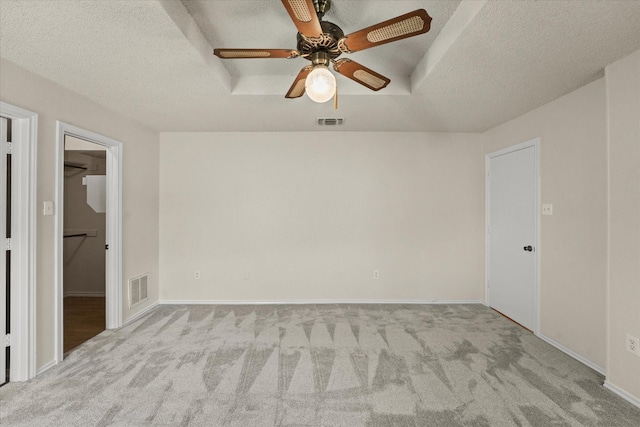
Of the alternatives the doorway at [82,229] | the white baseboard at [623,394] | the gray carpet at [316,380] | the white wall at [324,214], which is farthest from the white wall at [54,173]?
the white baseboard at [623,394]

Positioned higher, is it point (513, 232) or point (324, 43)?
point (324, 43)

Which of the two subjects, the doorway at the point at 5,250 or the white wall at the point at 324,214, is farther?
the white wall at the point at 324,214

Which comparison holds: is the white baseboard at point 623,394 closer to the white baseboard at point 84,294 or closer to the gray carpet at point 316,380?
the gray carpet at point 316,380

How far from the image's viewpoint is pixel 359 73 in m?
1.83

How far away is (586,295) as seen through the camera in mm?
2518

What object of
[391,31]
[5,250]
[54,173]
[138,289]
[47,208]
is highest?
[391,31]

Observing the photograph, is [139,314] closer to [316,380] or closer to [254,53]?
[316,380]

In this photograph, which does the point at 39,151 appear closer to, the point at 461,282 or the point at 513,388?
the point at 513,388

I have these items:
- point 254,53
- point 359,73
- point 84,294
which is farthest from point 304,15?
point 84,294

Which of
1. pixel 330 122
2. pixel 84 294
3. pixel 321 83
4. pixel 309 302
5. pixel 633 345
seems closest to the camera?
pixel 321 83

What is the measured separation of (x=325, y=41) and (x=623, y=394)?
3.09 meters

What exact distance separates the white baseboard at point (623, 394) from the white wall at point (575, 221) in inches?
11.5

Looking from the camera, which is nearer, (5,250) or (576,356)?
(5,250)

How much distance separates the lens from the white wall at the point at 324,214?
4.01 metres
